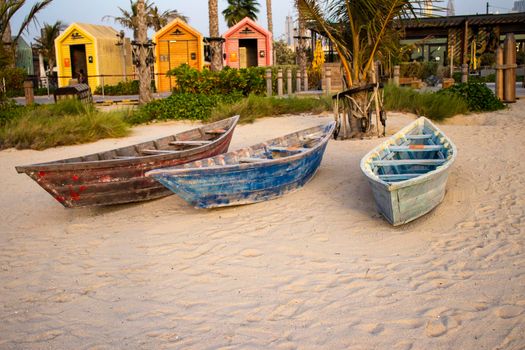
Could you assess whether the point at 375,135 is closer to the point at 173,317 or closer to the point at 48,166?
the point at 48,166

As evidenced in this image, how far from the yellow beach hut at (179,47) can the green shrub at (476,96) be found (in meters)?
14.9

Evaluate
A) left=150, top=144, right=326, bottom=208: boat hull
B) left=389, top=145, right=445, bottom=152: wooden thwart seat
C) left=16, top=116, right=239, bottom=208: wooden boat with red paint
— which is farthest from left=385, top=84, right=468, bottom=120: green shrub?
left=16, top=116, right=239, bottom=208: wooden boat with red paint

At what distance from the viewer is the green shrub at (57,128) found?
1191 cm

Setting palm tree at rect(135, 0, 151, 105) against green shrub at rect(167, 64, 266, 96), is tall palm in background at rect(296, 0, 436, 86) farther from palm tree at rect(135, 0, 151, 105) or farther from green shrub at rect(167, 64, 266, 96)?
palm tree at rect(135, 0, 151, 105)

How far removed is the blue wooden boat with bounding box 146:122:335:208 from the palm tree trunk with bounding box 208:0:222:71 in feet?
45.9

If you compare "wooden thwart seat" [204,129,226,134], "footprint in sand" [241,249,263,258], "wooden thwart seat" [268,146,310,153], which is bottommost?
"footprint in sand" [241,249,263,258]

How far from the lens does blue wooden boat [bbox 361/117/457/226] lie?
5.65 meters

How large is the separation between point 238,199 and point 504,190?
342 centimetres

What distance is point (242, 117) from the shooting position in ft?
44.2

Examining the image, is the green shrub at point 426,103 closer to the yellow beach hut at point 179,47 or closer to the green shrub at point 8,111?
the green shrub at point 8,111

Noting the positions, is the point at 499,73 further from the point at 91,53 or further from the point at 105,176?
the point at 91,53

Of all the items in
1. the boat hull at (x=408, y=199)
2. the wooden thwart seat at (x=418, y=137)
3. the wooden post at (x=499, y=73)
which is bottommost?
the boat hull at (x=408, y=199)

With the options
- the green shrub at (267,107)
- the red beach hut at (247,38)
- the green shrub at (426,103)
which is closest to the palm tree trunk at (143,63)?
the green shrub at (267,107)

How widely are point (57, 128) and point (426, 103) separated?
8.63 meters
